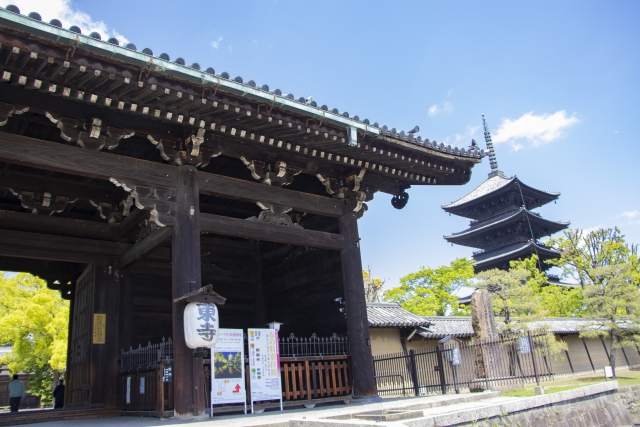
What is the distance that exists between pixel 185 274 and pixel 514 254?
36.7 m

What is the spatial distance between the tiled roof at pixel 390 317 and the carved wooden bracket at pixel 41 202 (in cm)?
1378

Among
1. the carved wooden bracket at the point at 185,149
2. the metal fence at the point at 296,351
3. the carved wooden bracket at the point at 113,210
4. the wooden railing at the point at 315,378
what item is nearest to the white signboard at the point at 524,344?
the metal fence at the point at 296,351

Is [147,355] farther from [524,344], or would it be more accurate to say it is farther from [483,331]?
[483,331]

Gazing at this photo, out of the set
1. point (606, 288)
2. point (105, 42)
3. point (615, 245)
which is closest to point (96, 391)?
point (105, 42)

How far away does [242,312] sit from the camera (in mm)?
12562

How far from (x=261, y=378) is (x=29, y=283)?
2244 cm

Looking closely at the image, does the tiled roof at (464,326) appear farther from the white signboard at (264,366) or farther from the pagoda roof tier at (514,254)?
the white signboard at (264,366)

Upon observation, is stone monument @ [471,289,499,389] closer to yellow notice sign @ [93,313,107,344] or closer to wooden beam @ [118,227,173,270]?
wooden beam @ [118,227,173,270]

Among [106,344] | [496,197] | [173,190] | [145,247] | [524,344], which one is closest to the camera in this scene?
[173,190]

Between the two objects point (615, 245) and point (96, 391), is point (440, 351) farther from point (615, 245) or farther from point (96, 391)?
point (615, 245)

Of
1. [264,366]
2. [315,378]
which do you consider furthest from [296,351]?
[264,366]

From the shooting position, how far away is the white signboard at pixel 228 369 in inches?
311

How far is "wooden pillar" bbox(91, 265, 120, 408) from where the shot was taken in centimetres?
1017

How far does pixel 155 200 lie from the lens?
26.2 ft
